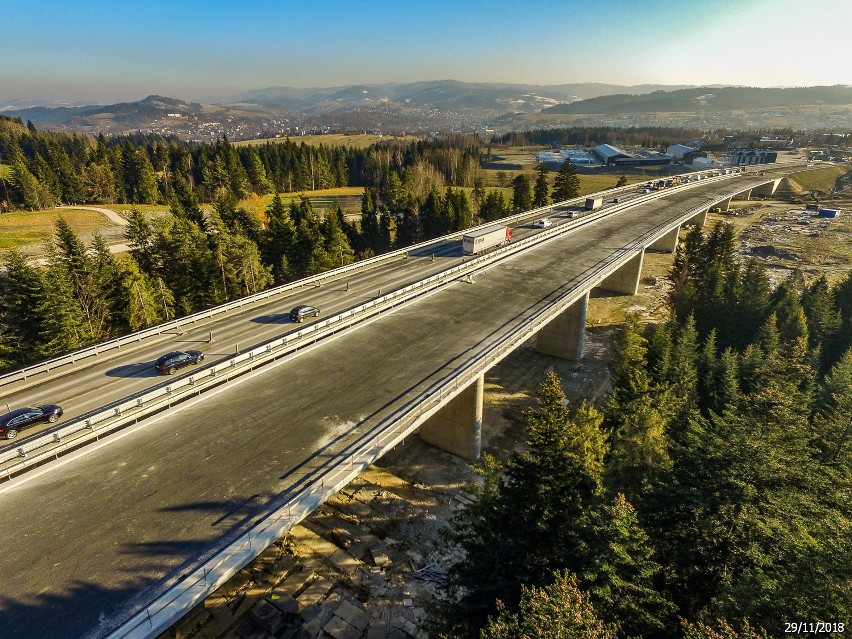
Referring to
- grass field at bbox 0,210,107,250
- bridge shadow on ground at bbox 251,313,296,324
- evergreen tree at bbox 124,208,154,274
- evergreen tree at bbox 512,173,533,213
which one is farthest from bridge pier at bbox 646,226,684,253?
grass field at bbox 0,210,107,250

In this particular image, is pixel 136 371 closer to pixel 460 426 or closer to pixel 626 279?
pixel 460 426

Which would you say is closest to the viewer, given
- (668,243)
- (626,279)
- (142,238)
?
(142,238)

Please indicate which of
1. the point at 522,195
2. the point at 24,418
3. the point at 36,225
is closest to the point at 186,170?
the point at 36,225

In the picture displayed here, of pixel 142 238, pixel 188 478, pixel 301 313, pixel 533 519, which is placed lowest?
pixel 533 519

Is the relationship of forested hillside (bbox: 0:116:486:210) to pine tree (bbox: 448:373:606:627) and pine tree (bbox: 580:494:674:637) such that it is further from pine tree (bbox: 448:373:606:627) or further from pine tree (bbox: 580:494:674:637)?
pine tree (bbox: 580:494:674:637)

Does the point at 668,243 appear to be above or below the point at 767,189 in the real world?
below

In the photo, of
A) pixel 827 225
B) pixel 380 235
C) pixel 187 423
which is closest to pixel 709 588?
pixel 187 423

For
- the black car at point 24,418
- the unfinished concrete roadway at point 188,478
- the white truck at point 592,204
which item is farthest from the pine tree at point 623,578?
the white truck at point 592,204

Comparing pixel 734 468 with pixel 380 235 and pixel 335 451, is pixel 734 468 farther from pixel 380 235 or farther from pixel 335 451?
pixel 380 235
